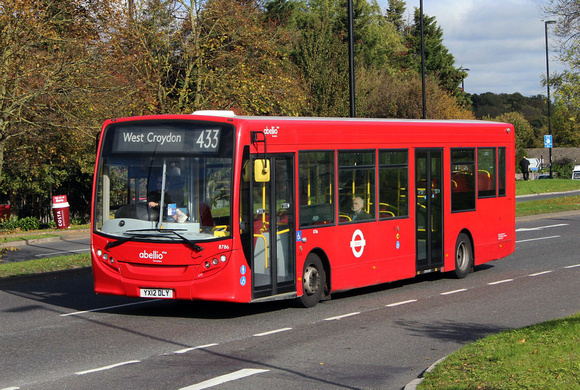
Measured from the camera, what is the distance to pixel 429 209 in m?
15.7

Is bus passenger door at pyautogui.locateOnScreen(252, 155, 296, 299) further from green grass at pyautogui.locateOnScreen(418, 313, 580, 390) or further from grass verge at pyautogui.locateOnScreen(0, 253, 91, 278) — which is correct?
grass verge at pyautogui.locateOnScreen(0, 253, 91, 278)

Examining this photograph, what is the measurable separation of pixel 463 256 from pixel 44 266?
8.95m

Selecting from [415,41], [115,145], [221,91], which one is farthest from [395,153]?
[415,41]

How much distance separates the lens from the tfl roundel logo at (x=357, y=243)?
13.8m

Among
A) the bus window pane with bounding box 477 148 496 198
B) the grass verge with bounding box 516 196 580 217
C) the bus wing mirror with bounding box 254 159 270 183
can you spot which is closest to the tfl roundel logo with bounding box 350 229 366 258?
the bus wing mirror with bounding box 254 159 270 183

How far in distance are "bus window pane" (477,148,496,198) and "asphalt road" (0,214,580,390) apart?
1.86 meters

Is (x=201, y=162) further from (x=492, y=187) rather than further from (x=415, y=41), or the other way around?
(x=415, y=41)

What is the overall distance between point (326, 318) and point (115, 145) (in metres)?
4.02

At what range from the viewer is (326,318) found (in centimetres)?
1196

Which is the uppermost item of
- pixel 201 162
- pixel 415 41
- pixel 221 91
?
pixel 415 41

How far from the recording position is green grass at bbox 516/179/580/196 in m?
50.8

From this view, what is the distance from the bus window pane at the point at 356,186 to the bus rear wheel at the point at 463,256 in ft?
10.5

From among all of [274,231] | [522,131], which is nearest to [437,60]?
[522,131]

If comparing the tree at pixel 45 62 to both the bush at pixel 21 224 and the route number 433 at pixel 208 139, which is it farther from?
the bush at pixel 21 224
